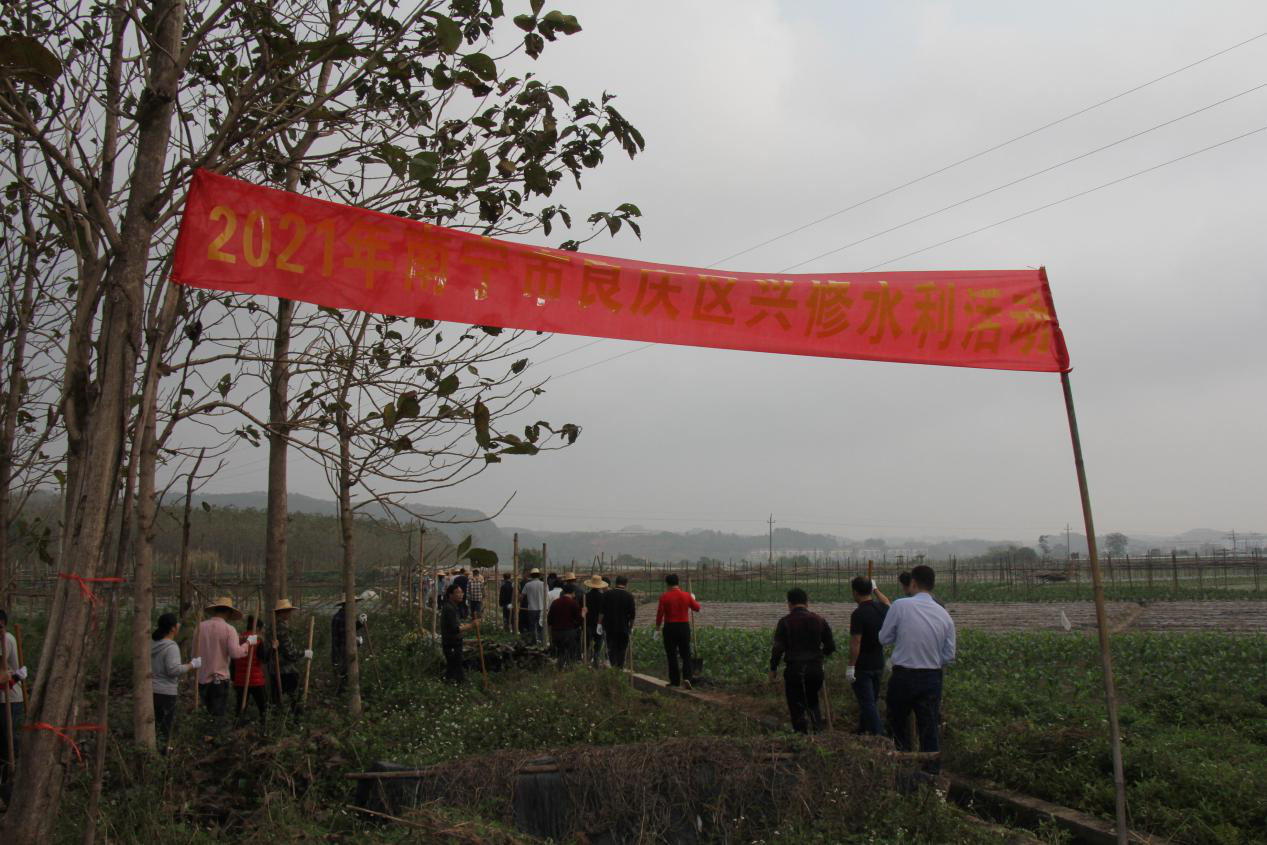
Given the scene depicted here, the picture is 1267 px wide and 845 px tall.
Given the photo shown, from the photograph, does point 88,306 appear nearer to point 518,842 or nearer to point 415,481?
point 415,481

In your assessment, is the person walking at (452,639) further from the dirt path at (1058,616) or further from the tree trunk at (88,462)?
the dirt path at (1058,616)

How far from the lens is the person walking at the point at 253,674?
9691 mm

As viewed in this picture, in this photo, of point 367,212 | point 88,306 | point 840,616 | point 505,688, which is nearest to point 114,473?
point 88,306

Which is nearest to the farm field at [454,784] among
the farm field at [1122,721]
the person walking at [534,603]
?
the farm field at [1122,721]

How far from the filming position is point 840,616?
26.1m

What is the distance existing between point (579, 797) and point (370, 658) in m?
6.86

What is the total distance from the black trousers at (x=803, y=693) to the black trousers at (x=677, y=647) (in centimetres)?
309

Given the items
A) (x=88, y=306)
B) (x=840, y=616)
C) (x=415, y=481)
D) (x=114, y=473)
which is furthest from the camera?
(x=840, y=616)

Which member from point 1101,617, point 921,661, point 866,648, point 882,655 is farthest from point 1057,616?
point 1101,617

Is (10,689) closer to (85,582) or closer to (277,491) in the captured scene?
(277,491)

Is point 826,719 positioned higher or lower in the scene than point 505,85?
lower

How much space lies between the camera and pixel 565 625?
43.5ft

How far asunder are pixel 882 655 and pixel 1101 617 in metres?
3.41

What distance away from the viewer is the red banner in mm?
4879
